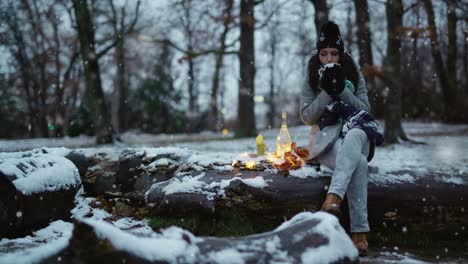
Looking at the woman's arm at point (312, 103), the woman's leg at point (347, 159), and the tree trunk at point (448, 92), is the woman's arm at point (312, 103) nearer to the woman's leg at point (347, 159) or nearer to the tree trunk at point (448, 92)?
the woman's leg at point (347, 159)

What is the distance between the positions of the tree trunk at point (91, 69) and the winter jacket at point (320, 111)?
11876 mm

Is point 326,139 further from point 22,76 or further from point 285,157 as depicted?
point 22,76

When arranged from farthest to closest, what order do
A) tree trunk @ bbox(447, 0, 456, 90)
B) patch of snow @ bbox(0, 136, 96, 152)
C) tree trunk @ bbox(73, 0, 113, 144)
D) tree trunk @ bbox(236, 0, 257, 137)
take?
tree trunk @ bbox(447, 0, 456, 90) < tree trunk @ bbox(236, 0, 257, 137) < tree trunk @ bbox(73, 0, 113, 144) < patch of snow @ bbox(0, 136, 96, 152)

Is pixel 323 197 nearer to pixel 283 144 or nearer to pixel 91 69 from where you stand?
pixel 283 144

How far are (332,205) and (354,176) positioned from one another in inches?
19.9

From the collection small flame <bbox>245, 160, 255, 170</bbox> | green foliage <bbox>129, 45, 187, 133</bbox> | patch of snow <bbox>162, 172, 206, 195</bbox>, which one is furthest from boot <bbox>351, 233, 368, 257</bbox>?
green foliage <bbox>129, 45, 187, 133</bbox>

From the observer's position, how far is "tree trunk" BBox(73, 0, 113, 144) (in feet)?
47.3

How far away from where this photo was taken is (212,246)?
84.2 inches

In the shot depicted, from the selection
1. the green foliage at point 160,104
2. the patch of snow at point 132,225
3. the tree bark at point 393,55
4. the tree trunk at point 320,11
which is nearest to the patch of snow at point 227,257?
the patch of snow at point 132,225

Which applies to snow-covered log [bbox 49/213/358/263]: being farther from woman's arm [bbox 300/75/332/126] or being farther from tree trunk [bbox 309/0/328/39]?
tree trunk [bbox 309/0/328/39]

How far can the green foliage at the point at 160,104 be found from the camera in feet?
77.8

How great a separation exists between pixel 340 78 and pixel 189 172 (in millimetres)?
1877

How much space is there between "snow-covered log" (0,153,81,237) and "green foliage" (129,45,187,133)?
1940 centimetres

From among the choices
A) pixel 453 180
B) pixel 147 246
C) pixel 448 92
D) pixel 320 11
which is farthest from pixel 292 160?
pixel 448 92
